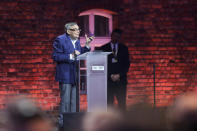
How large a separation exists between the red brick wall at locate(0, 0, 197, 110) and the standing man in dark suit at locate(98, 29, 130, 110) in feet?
3.98

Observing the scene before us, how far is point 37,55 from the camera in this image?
654 centimetres

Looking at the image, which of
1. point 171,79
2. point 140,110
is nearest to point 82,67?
point 171,79

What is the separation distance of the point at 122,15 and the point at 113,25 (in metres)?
0.31

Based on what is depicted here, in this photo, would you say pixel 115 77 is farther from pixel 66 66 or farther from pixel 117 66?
pixel 66 66

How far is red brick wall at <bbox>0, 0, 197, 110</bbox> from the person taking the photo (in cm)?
651

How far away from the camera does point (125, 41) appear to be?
6773mm

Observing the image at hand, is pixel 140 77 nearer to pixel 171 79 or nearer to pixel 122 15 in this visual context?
pixel 171 79

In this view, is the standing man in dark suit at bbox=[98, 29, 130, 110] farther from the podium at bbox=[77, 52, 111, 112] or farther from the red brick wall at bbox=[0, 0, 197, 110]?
the podium at bbox=[77, 52, 111, 112]

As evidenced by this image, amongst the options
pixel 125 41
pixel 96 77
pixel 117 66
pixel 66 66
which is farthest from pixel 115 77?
pixel 125 41

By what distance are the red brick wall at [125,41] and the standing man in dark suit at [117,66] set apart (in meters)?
1.21

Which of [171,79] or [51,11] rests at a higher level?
[51,11]

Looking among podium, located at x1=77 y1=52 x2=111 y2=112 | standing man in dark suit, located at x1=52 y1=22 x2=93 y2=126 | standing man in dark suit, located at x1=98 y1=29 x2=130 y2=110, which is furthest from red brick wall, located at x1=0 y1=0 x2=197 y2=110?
podium, located at x1=77 y1=52 x2=111 y2=112

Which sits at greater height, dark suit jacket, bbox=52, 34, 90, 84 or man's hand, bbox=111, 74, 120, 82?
dark suit jacket, bbox=52, 34, 90, 84

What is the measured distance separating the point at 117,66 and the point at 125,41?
1.80 meters
